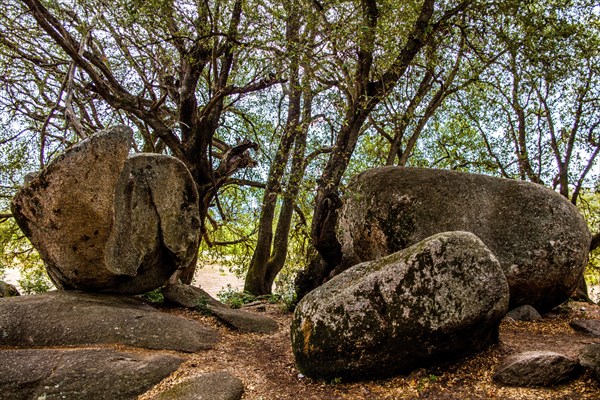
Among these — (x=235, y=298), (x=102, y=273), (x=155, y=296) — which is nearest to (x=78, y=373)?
(x=102, y=273)

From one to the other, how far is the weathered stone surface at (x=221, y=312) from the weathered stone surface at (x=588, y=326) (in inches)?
227

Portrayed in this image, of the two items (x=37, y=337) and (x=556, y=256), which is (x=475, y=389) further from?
(x=37, y=337)

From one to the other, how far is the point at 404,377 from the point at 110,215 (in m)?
5.82

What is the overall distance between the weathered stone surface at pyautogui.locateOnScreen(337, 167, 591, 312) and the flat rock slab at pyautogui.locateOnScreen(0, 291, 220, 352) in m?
4.23

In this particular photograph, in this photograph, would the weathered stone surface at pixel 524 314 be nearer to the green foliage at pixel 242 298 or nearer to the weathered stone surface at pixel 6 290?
the green foliage at pixel 242 298

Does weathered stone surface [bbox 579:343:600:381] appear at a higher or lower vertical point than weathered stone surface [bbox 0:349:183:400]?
lower

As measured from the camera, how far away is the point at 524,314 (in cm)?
888

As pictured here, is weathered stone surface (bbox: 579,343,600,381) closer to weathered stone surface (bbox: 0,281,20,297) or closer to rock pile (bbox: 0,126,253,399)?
rock pile (bbox: 0,126,253,399)

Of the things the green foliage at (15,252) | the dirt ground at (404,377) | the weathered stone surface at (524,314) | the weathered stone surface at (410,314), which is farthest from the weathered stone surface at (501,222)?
the green foliage at (15,252)

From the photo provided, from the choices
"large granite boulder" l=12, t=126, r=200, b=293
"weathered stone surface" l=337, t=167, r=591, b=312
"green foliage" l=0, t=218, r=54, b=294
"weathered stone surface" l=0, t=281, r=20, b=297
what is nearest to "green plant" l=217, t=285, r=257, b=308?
"large granite boulder" l=12, t=126, r=200, b=293

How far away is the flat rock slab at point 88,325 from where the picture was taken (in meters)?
7.11

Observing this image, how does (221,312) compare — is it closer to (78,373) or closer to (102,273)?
(102,273)

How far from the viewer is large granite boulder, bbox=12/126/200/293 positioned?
7.82 metres

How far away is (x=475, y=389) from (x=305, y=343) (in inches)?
88.6
